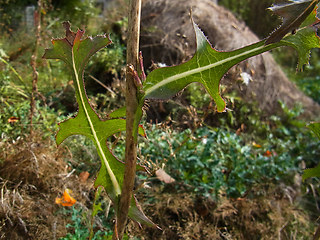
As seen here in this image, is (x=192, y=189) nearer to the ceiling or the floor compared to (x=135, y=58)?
nearer to the floor

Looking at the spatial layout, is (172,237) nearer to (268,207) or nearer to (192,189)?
(192,189)

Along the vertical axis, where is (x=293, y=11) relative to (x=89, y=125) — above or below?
above

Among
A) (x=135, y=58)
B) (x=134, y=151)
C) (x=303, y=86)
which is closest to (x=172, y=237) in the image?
(x=134, y=151)

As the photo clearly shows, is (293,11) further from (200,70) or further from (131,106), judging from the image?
(131,106)

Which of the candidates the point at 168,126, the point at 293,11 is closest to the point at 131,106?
the point at 293,11

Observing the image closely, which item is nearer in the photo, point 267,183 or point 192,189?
point 192,189

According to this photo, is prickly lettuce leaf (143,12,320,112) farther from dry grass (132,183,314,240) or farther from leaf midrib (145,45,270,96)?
dry grass (132,183,314,240)
